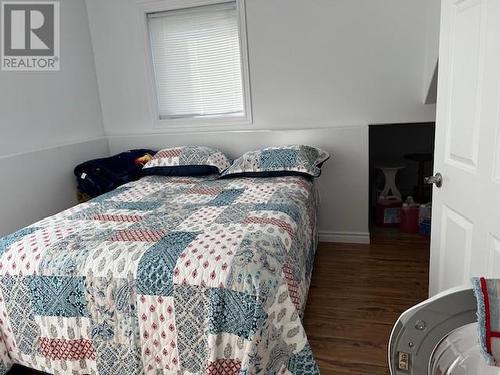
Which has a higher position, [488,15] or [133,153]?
[488,15]

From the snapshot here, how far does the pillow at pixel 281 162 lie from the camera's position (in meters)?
2.60

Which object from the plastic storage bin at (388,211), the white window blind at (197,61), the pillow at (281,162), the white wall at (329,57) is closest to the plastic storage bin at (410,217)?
the plastic storage bin at (388,211)

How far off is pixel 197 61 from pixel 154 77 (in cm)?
44

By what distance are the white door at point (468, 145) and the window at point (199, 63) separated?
6.32 ft

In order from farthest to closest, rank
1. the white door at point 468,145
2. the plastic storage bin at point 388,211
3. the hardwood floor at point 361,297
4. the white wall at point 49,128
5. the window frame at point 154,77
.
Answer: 1. the plastic storage bin at point 388,211
2. the window frame at point 154,77
3. the white wall at point 49,128
4. the hardwood floor at point 361,297
5. the white door at point 468,145

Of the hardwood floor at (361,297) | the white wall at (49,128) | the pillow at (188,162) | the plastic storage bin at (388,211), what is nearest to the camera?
the hardwood floor at (361,297)

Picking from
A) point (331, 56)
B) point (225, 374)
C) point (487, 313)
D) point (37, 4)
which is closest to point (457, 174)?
point (487, 313)

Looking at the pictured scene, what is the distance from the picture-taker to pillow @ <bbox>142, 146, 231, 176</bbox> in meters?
2.87

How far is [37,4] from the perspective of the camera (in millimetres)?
2783

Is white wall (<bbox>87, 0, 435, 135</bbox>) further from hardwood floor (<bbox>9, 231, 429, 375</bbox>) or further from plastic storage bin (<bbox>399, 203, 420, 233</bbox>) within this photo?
hardwood floor (<bbox>9, 231, 429, 375</bbox>)

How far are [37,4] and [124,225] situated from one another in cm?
213

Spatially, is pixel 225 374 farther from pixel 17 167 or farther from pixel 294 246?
pixel 17 167

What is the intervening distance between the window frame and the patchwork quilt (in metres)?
1.65

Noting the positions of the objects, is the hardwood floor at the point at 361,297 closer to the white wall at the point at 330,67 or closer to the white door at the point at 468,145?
the white wall at the point at 330,67
